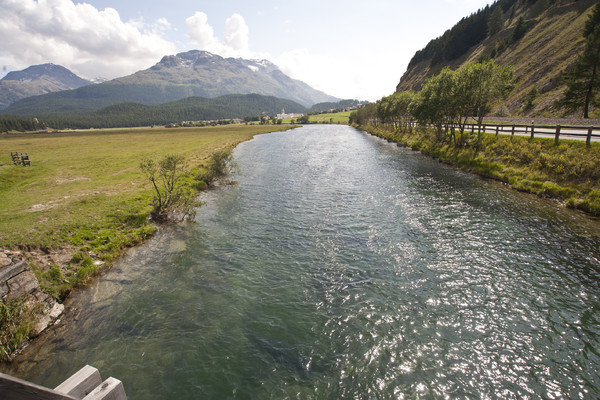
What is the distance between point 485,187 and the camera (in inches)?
1334

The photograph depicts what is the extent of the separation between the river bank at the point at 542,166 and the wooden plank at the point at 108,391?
3445cm

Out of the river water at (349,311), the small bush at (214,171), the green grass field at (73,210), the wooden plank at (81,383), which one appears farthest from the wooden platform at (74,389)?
the small bush at (214,171)

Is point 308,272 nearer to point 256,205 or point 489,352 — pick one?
point 489,352

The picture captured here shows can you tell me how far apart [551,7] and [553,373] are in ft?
579

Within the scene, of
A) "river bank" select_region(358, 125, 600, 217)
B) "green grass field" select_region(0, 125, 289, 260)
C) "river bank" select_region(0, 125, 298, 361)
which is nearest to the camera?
"river bank" select_region(0, 125, 298, 361)

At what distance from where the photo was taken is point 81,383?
4.00 metres

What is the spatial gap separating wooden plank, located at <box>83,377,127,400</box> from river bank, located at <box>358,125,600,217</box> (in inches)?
1356

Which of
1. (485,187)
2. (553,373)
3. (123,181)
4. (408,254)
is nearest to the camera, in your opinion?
(553,373)

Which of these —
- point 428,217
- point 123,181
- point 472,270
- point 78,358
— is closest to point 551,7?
point 428,217

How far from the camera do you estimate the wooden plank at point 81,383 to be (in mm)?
3842

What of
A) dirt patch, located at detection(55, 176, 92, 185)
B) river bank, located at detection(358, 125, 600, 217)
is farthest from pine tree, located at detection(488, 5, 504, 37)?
dirt patch, located at detection(55, 176, 92, 185)

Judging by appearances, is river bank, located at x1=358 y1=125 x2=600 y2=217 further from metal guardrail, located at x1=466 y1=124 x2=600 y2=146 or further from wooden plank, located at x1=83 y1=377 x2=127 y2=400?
wooden plank, located at x1=83 y1=377 x2=127 y2=400

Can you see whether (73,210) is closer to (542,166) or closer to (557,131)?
(542,166)

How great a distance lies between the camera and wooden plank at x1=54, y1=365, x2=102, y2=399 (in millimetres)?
3842
